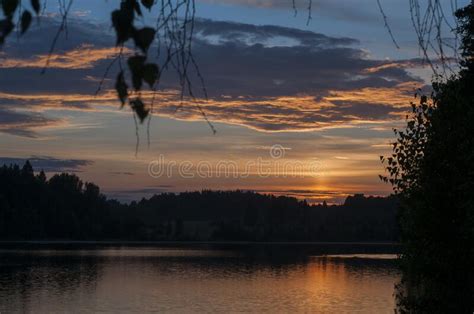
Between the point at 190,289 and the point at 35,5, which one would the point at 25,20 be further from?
the point at 190,289

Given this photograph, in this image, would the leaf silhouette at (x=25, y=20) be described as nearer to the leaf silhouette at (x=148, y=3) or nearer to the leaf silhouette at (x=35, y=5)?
the leaf silhouette at (x=35, y=5)

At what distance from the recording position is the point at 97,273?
106 metres

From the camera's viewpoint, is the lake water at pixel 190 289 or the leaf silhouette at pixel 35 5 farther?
the lake water at pixel 190 289

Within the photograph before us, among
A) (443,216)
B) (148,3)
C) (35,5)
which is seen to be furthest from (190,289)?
(35,5)

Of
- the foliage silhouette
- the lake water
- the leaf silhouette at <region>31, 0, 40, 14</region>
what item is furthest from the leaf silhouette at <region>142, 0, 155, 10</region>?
the lake water

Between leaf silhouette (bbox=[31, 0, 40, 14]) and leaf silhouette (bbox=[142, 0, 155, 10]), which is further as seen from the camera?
leaf silhouette (bbox=[142, 0, 155, 10])

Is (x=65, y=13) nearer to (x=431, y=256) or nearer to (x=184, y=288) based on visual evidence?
(x=431, y=256)

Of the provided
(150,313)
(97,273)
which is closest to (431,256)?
(150,313)

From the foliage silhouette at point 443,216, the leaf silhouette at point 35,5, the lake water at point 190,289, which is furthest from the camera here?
the lake water at point 190,289

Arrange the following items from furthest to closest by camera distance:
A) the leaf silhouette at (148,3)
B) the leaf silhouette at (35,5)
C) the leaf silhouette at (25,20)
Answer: the leaf silhouette at (148,3), the leaf silhouette at (35,5), the leaf silhouette at (25,20)

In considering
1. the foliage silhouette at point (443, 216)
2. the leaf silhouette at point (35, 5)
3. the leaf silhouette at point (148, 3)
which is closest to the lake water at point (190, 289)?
the foliage silhouette at point (443, 216)

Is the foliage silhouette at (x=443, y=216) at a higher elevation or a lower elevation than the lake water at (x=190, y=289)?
higher

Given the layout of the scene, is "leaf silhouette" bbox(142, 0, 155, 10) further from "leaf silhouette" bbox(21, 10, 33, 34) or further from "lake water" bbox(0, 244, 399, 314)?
"lake water" bbox(0, 244, 399, 314)

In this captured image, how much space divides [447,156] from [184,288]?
61.9 metres
